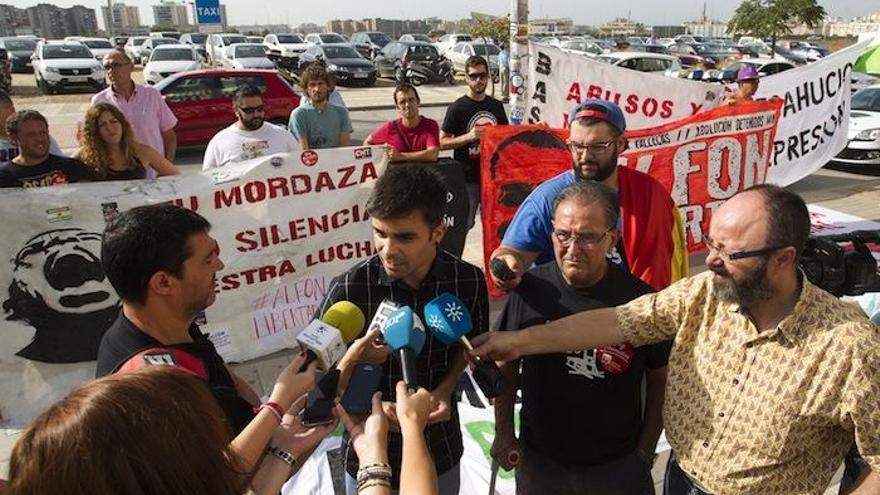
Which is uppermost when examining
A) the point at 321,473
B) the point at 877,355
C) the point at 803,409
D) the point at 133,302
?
the point at 133,302

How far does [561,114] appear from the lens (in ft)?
20.2

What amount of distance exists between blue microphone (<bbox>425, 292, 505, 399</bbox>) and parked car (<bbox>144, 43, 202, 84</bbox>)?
1894 cm

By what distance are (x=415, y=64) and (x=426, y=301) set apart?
24628 millimetres

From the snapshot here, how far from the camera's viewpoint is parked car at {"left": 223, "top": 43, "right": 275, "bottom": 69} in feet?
74.3

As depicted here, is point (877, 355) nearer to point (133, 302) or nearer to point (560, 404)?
point (560, 404)

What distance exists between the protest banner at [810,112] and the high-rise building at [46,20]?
11701cm

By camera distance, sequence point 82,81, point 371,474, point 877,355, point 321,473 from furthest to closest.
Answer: point 82,81
point 321,473
point 877,355
point 371,474

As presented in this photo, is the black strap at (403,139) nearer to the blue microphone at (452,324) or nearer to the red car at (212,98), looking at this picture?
the blue microphone at (452,324)

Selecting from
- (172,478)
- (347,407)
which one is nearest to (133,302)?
(347,407)

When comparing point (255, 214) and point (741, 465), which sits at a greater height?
point (255, 214)

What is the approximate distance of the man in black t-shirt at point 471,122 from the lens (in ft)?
18.4

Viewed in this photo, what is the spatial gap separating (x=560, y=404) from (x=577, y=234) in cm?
65

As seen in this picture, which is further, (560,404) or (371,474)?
(560,404)

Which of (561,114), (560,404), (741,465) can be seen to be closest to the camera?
(741,465)
